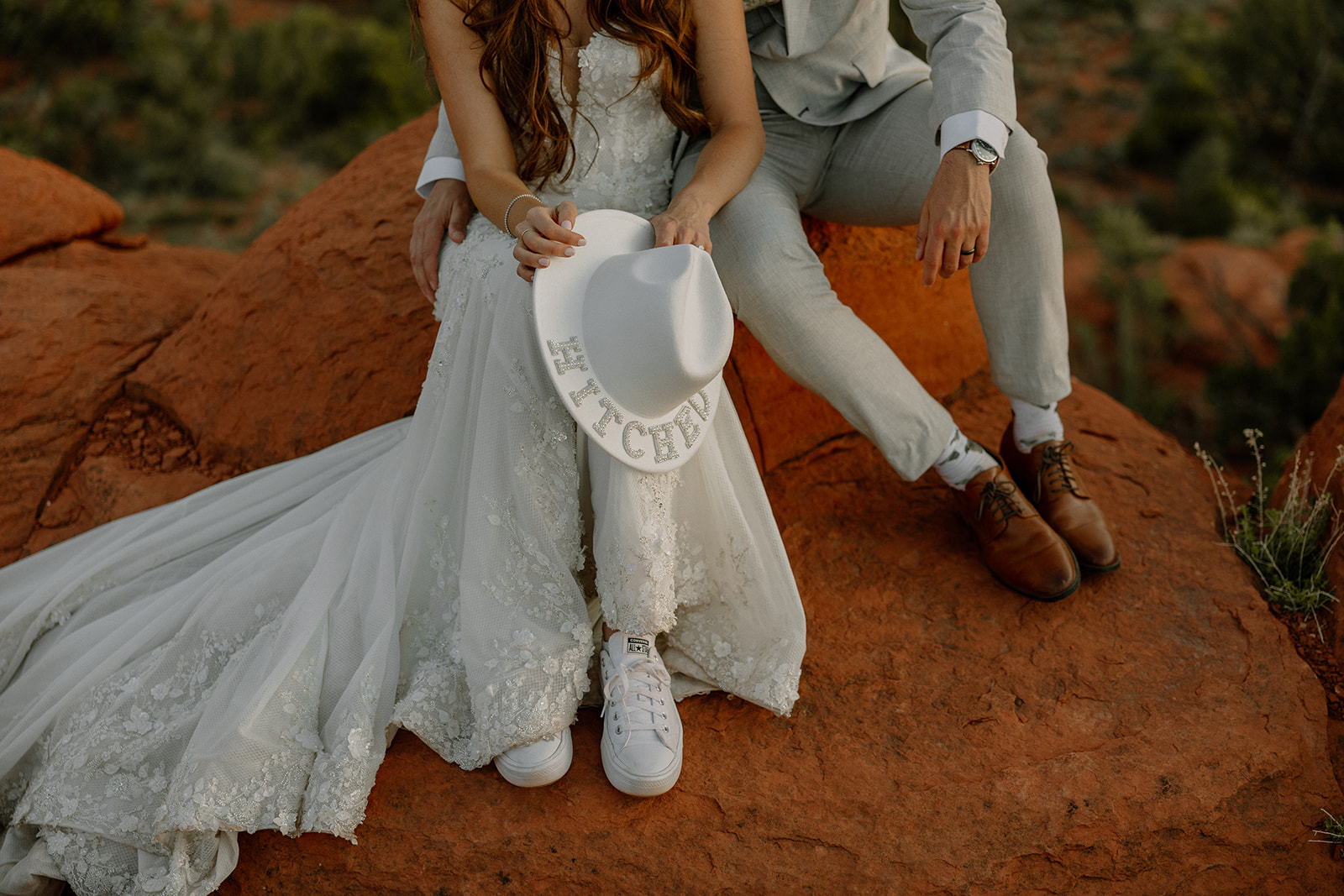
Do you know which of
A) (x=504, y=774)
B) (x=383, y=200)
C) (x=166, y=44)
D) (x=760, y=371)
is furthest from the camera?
(x=166, y=44)

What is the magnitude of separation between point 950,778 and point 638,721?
28.9 inches

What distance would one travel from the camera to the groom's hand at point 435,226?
8.16ft

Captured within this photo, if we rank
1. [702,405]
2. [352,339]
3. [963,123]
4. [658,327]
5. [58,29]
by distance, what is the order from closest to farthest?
[658,327] → [702,405] → [963,123] → [352,339] → [58,29]

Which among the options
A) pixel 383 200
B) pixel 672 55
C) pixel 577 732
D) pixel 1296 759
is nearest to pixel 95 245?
pixel 383 200

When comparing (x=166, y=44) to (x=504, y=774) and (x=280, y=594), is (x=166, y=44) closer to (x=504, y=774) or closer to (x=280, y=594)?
(x=280, y=594)

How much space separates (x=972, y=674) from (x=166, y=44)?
457 inches

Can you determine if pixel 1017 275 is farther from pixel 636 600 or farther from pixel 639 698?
pixel 639 698

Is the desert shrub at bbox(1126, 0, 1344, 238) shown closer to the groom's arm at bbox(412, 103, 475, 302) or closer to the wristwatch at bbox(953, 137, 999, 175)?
the wristwatch at bbox(953, 137, 999, 175)

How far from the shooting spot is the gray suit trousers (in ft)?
7.57

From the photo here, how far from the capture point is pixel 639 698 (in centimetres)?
210

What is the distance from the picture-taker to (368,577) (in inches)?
89.5

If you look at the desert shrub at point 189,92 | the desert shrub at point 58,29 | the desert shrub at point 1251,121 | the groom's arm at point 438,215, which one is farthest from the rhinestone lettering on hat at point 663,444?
the desert shrub at point 58,29

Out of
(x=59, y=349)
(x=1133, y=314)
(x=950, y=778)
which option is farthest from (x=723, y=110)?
(x=1133, y=314)

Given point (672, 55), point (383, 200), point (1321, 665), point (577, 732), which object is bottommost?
point (1321, 665)
